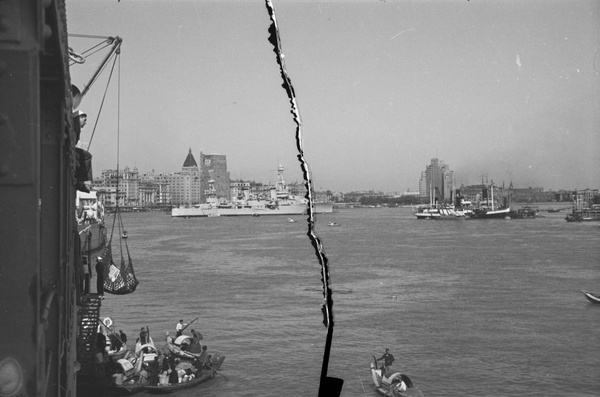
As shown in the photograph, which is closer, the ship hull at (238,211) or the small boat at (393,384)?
the small boat at (393,384)

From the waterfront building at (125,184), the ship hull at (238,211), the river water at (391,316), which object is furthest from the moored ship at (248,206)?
the river water at (391,316)

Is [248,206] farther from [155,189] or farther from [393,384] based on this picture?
[393,384]

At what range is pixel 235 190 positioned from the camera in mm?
72312

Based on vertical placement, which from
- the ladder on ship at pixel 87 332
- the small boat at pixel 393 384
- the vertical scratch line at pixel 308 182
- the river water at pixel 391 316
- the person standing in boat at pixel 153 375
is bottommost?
the river water at pixel 391 316

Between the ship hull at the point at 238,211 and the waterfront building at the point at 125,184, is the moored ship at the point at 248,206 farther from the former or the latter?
the waterfront building at the point at 125,184

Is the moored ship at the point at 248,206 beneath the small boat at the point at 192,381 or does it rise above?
above

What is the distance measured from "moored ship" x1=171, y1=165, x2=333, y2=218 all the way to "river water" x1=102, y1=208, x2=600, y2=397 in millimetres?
34947

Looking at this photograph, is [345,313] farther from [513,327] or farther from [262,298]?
[513,327]

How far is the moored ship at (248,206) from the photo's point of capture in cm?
6475

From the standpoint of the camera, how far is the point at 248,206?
69.4 meters

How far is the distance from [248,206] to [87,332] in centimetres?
6349

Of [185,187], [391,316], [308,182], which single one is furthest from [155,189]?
[308,182]

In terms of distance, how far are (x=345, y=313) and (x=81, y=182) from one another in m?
13.7

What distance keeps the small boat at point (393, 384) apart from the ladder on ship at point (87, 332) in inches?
178
